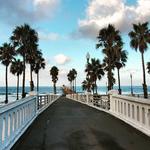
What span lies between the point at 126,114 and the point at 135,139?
480 cm

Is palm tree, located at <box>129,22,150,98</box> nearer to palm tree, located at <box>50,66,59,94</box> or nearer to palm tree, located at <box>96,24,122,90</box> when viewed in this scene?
palm tree, located at <box>96,24,122,90</box>

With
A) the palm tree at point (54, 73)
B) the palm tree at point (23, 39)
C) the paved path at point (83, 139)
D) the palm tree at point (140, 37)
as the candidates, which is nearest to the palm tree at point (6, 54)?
the palm tree at point (23, 39)

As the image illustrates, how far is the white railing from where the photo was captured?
10023 millimetres

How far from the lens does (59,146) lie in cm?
787

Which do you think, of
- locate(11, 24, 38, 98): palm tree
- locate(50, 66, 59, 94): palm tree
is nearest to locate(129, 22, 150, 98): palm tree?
locate(11, 24, 38, 98): palm tree

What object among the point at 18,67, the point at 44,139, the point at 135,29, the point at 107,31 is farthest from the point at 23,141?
the point at 18,67

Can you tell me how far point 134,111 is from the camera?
11.9m

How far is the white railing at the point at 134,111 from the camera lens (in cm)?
1002

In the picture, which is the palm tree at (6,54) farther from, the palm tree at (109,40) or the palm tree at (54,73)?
the palm tree at (54,73)

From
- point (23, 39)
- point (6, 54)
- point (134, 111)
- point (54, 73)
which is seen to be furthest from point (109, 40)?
point (54, 73)

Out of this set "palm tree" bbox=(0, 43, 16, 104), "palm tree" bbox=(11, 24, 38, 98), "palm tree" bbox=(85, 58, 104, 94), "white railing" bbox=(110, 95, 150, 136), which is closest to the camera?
"white railing" bbox=(110, 95, 150, 136)

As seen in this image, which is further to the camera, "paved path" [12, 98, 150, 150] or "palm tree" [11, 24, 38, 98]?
"palm tree" [11, 24, 38, 98]

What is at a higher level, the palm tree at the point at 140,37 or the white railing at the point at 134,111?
the palm tree at the point at 140,37

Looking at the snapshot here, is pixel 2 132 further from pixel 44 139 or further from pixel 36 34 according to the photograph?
pixel 36 34
